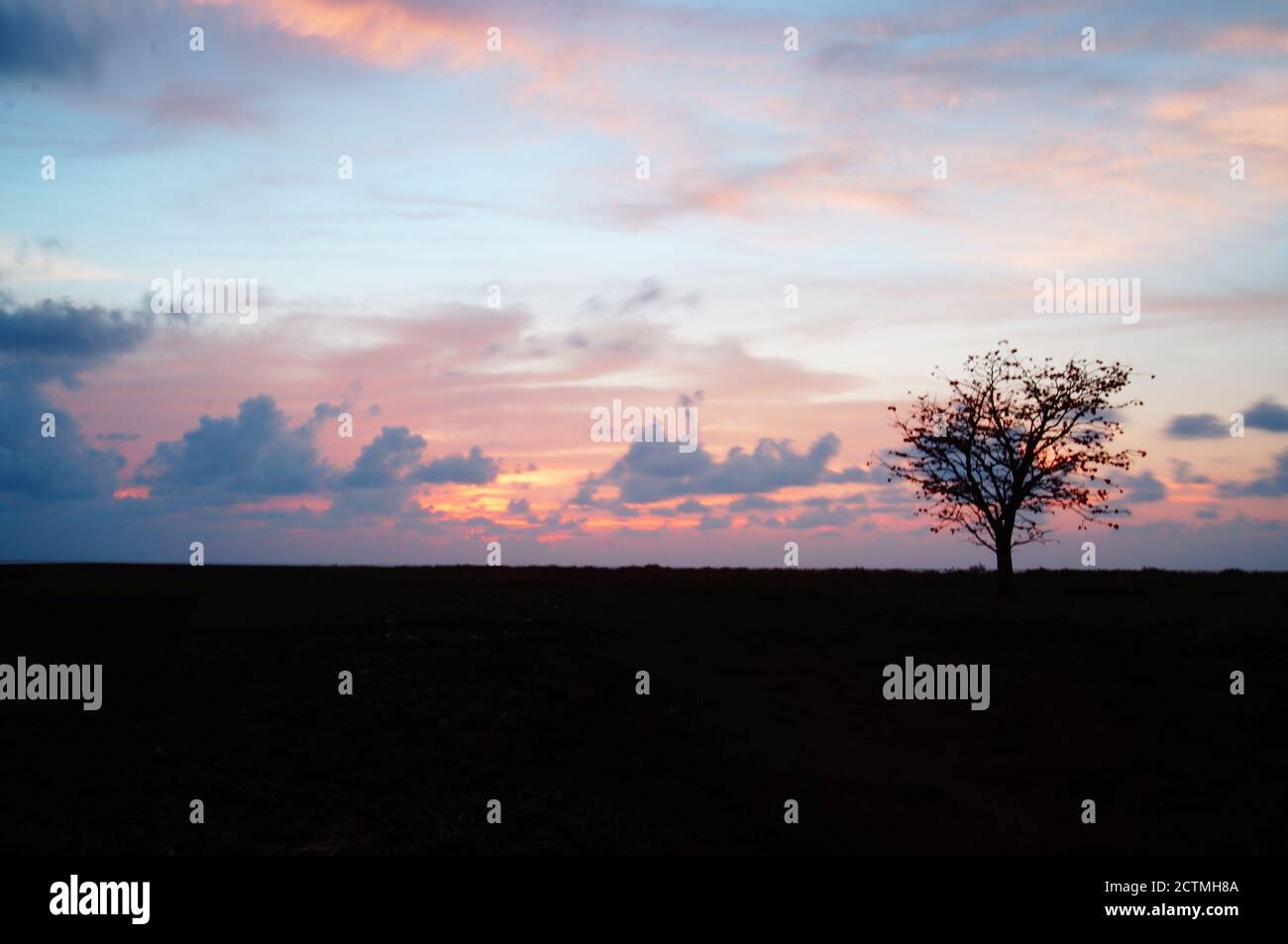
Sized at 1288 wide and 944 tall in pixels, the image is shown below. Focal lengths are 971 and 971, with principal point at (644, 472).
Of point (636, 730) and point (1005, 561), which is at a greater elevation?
point (1005, 561)

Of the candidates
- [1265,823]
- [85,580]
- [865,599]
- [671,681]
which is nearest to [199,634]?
[671,681]

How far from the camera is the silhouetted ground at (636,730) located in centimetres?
2034

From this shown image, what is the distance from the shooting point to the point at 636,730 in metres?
26.7

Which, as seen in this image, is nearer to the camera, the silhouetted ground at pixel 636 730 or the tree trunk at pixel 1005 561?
the silhouetted ground at pixel 636 730

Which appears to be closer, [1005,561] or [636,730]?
[636,730]

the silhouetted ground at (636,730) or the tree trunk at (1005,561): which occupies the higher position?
the tree trunk at (1005,561)

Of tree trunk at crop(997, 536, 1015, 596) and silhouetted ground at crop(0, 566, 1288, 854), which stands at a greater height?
tree trunk at crop(997, 536, 1015, 596)

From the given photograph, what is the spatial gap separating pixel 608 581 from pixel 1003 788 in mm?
31835

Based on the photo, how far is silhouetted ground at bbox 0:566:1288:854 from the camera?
20344 millimetres

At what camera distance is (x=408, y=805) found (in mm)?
20734

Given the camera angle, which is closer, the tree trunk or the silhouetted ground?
the silhouetted ground
